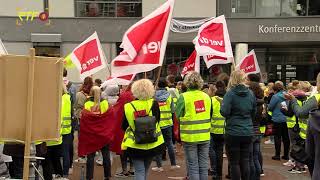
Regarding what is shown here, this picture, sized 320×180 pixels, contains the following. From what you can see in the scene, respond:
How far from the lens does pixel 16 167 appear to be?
629 centimetres

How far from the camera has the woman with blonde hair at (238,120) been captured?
7.14 meters

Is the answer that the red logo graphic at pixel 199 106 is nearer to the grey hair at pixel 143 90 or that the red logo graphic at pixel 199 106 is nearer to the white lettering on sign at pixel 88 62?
the grey hair at pixel 143 90

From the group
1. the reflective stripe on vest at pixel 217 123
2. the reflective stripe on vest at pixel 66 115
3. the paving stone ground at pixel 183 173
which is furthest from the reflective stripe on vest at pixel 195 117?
the reflective stripe on vest at pixel 66 115

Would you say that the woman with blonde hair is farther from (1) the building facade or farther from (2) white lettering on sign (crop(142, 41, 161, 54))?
(1) the building facade

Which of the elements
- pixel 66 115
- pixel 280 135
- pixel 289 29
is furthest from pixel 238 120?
pixel 289 29

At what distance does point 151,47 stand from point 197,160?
1.90 metres

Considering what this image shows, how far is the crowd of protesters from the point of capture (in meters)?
6.39

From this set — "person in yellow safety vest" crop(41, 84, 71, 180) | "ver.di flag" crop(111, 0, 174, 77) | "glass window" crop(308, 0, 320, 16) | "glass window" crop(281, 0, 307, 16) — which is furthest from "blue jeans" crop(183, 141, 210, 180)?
"glass window" crop(308, 0, 320, 16)

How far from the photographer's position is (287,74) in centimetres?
2459

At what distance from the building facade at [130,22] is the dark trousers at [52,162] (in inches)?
560

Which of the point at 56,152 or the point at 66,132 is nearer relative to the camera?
the point at 56,152

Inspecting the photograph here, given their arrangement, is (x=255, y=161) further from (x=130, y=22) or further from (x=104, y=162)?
(x=130, y=22)

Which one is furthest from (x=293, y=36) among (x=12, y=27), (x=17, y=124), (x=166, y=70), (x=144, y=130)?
(x=17, y=124)

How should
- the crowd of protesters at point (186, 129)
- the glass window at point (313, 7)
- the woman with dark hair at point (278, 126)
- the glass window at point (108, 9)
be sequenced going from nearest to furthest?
the crowd of protesters at point (186, 129) → the woman with dark hair at point (278, 126) → the glass window at point (108, 9) → the glass window at point (313, 7)
